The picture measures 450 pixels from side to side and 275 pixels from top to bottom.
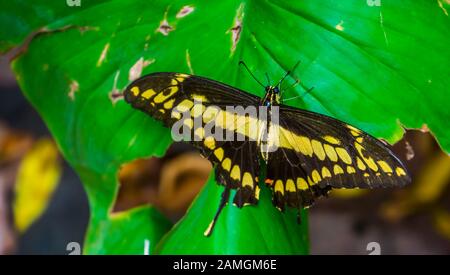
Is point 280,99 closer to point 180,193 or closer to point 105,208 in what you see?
point 105,208

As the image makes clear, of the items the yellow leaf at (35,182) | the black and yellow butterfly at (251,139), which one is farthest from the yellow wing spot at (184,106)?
the yellow leaf at (35,182)

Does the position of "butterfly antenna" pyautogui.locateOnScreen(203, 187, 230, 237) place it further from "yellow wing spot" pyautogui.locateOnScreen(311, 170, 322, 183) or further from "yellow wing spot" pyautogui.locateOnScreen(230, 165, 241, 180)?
"yellow wing spot" pyautogui.locateOnScreen(311, 170, 322, 183)

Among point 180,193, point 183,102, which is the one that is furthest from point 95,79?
point 180,193

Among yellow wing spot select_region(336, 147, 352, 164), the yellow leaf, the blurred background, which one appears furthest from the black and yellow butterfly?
the yellow leaf

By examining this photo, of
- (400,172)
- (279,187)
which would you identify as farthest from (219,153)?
(400,172)

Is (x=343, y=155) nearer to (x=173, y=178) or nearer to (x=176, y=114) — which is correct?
(x=176, y=114)

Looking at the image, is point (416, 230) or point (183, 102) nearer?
point (183, 102)

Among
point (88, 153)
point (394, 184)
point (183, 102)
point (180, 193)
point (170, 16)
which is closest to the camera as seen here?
→ point (394, 184)
